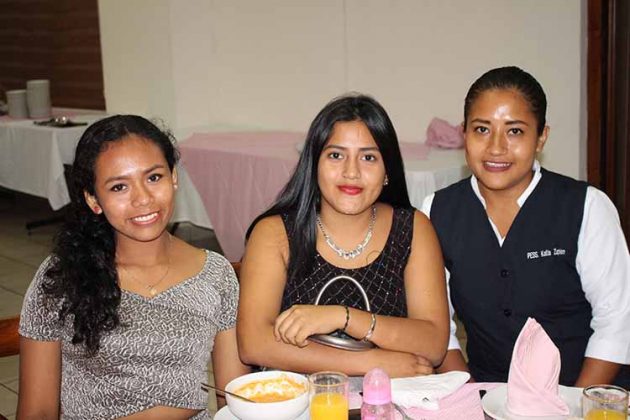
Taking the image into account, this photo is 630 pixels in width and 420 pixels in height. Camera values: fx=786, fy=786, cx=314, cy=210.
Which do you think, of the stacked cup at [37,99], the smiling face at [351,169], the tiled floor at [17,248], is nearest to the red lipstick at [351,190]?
the smiling face at [351,169]

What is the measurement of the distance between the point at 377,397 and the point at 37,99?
574cm

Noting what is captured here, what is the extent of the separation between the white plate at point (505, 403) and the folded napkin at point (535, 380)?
11 millimetres

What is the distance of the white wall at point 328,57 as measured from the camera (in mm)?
4383

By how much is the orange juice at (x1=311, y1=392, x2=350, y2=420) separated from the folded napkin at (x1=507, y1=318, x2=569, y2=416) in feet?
1.06

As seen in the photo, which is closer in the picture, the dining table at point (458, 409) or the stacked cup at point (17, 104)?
the dining table at point (458, 409)

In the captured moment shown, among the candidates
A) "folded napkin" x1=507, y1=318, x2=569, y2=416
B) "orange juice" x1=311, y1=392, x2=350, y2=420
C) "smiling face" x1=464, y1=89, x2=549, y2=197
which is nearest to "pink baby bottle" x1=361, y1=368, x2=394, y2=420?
"orange juice" x1=311, y1=392, x2=350, y2=420

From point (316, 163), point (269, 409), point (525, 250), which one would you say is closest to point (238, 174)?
point (316, 163)

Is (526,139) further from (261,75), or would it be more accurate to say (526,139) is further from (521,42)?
(261,75)

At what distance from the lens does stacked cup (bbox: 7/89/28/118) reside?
6.49 meters

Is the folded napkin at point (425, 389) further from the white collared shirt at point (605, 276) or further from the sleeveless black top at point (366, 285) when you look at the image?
the white collared shirt at point (605, 276)

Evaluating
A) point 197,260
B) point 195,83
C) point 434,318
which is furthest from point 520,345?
point 195,83

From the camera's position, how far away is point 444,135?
459cm

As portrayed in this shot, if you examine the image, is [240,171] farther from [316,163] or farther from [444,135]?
[316,163]

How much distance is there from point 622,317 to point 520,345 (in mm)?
624
